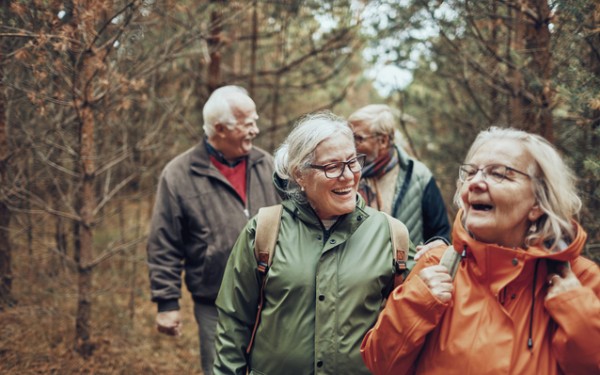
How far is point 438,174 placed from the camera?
26.0 feet

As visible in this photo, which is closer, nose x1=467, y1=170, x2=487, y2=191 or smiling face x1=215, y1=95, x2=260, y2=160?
nose x1=467, y1=170, x2=487, y2=191

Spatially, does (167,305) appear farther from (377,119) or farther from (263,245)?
(377,119)

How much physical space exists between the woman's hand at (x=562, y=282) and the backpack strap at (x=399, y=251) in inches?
A: 30.9

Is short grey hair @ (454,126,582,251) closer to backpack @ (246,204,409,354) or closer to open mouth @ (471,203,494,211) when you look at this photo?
open mouth @ (471,203,494,211)

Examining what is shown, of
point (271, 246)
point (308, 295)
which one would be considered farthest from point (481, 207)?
point (271, 246)

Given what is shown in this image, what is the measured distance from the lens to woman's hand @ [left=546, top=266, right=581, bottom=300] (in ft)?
6.31

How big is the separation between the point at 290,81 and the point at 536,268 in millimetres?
7354

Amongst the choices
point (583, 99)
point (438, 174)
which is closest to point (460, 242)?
point (583, 99)

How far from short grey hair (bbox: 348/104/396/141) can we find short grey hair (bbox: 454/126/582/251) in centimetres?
196

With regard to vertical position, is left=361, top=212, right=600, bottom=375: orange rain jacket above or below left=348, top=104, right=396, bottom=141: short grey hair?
below

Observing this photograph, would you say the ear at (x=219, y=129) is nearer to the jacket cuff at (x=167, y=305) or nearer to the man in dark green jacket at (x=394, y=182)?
the man in dark green jacket at (x=394, y=182)

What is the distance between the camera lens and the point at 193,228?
4.08m

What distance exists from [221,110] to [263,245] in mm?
1784

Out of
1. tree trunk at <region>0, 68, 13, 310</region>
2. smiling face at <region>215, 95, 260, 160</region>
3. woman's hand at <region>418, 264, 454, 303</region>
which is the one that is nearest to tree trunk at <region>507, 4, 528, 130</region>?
smiling face at <region>215, 95, 260, 160</region>
